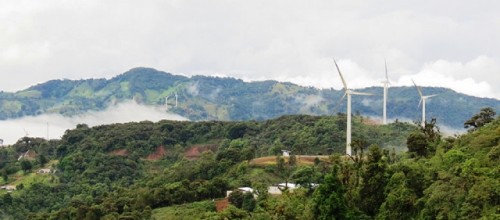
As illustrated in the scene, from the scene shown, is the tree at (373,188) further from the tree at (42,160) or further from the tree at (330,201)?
the tree at (42,160)

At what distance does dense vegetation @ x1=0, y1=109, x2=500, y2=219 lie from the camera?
37438 millimetres

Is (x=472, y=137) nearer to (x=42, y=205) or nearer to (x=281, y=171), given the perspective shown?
(x=281, y=171)

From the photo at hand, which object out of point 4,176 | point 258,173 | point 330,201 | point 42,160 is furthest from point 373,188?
point 42,160

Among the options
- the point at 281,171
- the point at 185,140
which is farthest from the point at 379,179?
the point at 185,140

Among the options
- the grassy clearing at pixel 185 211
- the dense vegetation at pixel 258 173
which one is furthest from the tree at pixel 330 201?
the grassy clearing at pixel 185 211

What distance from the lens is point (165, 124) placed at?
125125mm

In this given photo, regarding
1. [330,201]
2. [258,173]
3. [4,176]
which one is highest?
[330,201]

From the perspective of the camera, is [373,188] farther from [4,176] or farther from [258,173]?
[4,176]

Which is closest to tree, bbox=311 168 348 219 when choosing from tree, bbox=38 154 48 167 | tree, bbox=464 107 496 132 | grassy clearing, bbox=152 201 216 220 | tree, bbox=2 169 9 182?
grassy clearing, bbox=152 201 216 220

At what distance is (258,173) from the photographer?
7144 cm

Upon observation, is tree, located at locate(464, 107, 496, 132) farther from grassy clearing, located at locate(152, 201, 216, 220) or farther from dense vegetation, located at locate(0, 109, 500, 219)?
grassy clearing, located at locate(152, 201, 216, 220)

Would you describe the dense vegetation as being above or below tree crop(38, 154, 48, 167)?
above

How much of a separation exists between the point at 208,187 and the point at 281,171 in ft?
35.2

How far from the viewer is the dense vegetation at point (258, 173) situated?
37.4 m
